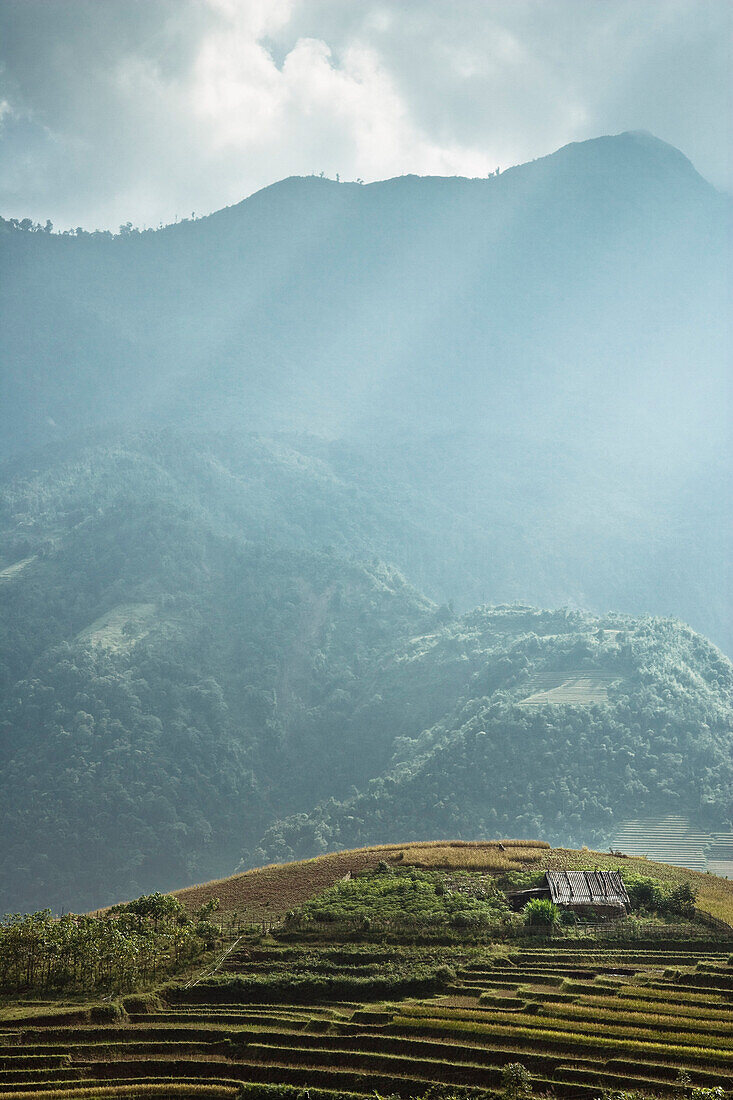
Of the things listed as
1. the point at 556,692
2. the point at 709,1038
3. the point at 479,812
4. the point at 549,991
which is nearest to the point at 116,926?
the point at 549,991

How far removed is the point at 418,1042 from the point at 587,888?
18127mm

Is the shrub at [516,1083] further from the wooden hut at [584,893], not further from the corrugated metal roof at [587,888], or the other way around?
the corrugated metal roof at [587,888]

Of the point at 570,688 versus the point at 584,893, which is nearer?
the point at 584,893

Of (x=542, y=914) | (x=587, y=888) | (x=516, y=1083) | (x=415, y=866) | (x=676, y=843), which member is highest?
(x=676, y=843)

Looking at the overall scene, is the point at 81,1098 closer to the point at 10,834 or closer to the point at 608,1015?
the point at 608,1015

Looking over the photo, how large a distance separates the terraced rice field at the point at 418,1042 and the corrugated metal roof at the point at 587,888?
314 inches

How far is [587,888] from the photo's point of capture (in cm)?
4453

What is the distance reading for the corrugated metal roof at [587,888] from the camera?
43.4 m

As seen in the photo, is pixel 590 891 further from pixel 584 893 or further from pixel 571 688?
pixel 571 688

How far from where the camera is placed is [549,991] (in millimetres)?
33344

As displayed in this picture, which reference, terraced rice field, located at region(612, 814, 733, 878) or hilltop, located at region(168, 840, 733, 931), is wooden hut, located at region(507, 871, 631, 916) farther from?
terraced rice field, located at region(612, 814, 733, 878)

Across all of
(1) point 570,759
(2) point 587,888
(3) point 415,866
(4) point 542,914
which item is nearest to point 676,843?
(1) point 570,759

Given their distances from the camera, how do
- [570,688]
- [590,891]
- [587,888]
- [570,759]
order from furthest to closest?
[570,688]
[570,759]
[587,888]
[590,891]

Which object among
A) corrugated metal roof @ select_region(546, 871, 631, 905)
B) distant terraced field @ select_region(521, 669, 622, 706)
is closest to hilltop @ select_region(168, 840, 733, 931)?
corrugated metal roof @ select_region(546, 871, 631, 905)
